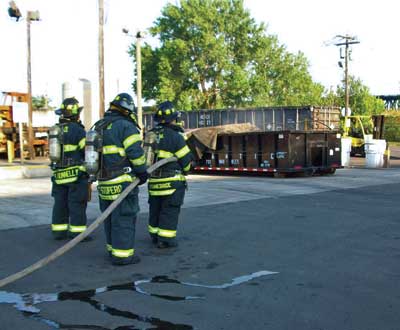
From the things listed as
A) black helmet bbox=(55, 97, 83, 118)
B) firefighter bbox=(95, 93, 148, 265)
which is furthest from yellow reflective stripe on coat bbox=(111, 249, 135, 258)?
black helmet bbox=(55, 97, 83, 118)

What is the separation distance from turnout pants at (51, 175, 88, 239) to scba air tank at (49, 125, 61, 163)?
0.39 meters

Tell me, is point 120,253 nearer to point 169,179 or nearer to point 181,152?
point 169,179

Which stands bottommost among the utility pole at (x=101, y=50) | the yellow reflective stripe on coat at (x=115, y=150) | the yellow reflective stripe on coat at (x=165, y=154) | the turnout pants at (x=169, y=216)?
the turnout pants at (x=169, y=216)

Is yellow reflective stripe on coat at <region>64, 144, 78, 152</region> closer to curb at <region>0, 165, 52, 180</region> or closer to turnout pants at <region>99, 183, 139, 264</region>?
turnout pants at <region>99, 183, 139, 264</region>

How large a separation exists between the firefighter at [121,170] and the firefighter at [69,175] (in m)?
1.23

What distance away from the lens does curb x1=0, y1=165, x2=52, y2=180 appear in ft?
58.9

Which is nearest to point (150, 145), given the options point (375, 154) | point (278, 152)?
point (278, 152)

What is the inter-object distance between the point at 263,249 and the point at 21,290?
10.0ft

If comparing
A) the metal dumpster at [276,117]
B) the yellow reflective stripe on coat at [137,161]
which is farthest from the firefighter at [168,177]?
the metal dumpster at [276,117]

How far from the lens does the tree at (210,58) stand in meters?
45.4

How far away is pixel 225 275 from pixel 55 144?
3299mm

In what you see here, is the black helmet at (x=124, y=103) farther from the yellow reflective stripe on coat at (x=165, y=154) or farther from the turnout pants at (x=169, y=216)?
the turnout pants at (x=169, y=216)

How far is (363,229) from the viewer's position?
26.7ft

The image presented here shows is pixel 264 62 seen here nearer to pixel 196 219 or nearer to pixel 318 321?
pixel 196 219
